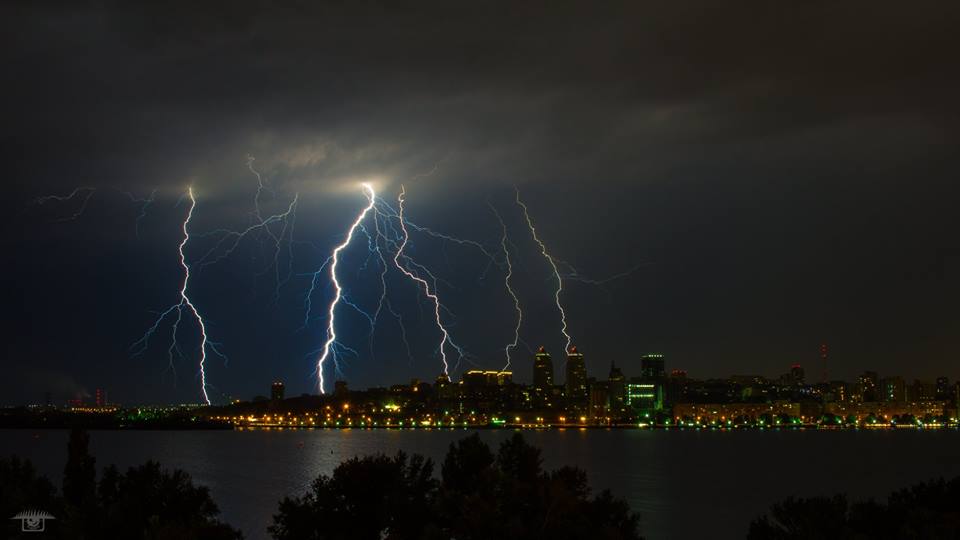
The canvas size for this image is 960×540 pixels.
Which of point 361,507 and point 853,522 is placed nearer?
point 853,522

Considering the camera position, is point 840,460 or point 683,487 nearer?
point 683,487

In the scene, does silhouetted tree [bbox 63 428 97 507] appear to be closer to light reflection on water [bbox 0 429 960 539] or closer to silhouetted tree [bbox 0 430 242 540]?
silhouetted tree [bbox 0 430 242 540]

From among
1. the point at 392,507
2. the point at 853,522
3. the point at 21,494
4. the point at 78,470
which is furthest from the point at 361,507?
the point at 78,470

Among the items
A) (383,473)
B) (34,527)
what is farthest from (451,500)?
(34,527)

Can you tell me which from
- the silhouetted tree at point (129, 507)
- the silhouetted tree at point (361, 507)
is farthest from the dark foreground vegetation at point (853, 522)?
the silhouetted tree at point (129, 507)

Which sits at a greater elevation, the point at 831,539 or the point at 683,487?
the point at 831,539

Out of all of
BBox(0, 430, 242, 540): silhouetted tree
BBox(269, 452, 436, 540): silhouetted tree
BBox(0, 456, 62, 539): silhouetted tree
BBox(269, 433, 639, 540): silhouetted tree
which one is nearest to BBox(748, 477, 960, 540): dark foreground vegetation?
BBox(269, 433, 639, 540): silhouetted tree

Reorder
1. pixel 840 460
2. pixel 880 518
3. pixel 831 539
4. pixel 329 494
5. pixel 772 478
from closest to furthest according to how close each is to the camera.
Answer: pixel 831 539 → pixel 880 518 → pixel 329 494 → pixel 772 478 → pixel 840 460

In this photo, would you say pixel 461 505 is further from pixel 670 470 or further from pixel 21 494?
pixel 670 470

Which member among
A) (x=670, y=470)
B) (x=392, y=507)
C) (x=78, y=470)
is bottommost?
(x=670, y=470)

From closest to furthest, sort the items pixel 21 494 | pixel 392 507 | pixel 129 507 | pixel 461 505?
pixel 461 505, pixel 392 507, pixel 129 507, pixel 21 494

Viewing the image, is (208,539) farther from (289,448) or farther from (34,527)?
(289,448)
